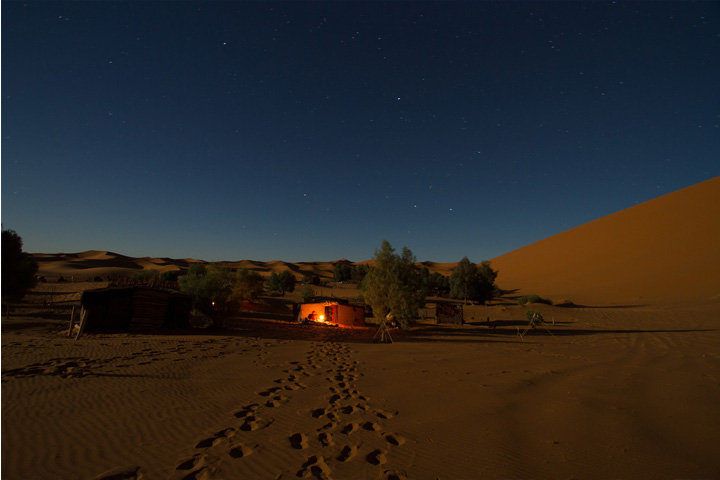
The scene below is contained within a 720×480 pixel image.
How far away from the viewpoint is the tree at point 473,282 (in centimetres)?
3931

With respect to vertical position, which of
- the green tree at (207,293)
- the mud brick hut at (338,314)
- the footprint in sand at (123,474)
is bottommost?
the mud brick hut at (338,314)

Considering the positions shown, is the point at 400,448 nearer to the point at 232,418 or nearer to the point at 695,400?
the point at 232,418

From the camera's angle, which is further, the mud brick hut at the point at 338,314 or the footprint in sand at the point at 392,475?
the mud brick hut at the point at 338,314

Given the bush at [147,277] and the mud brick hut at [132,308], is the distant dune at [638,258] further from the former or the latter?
the bush at [147,277]

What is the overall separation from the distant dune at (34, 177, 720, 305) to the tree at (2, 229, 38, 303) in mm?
38924

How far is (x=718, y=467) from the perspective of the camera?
12.8 feet

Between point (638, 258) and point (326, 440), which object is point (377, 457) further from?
point (638, 258)

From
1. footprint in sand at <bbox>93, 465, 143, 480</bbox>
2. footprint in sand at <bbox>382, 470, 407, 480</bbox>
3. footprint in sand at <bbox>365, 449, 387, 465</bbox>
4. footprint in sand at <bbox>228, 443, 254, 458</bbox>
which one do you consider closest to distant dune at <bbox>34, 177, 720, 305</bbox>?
footprint in sand at <bbox>365, 449, 387, 465</bbox>

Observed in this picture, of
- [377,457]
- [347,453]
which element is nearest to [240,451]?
[347,453]

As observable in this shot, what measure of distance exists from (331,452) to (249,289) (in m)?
34.4

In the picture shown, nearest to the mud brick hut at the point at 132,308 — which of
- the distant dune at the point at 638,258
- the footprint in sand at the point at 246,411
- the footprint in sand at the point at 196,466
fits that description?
the footprint in sand at the point at 246,411

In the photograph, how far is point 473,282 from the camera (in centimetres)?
3938

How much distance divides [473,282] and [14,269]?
40.1 meters

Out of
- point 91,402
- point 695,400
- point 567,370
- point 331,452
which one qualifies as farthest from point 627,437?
point 91,402
